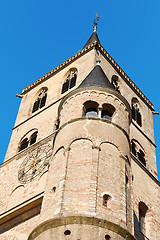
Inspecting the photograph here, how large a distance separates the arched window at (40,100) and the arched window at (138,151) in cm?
727

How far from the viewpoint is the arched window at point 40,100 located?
33.7m

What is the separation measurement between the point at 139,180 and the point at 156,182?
239 cm

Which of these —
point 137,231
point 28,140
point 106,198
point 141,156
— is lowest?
point 106,198

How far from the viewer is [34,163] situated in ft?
85.6

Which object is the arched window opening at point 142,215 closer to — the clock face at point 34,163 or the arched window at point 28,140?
the clock face at point 34,163

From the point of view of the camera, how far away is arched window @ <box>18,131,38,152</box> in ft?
97.8

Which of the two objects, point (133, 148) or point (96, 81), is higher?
point (133, 148)

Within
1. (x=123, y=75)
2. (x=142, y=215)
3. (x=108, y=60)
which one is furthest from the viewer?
(x=123, y=75)

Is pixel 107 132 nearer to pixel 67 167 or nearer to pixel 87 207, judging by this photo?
pixel 67 167

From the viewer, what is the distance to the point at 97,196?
1677cm

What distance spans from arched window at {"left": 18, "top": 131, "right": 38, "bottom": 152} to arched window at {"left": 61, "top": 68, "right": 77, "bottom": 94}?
391 cm

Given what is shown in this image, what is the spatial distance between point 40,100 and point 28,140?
496 centimetres

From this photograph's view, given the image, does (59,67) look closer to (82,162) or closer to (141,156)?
(141,156)

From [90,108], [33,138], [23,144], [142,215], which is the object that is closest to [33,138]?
[33,138]
